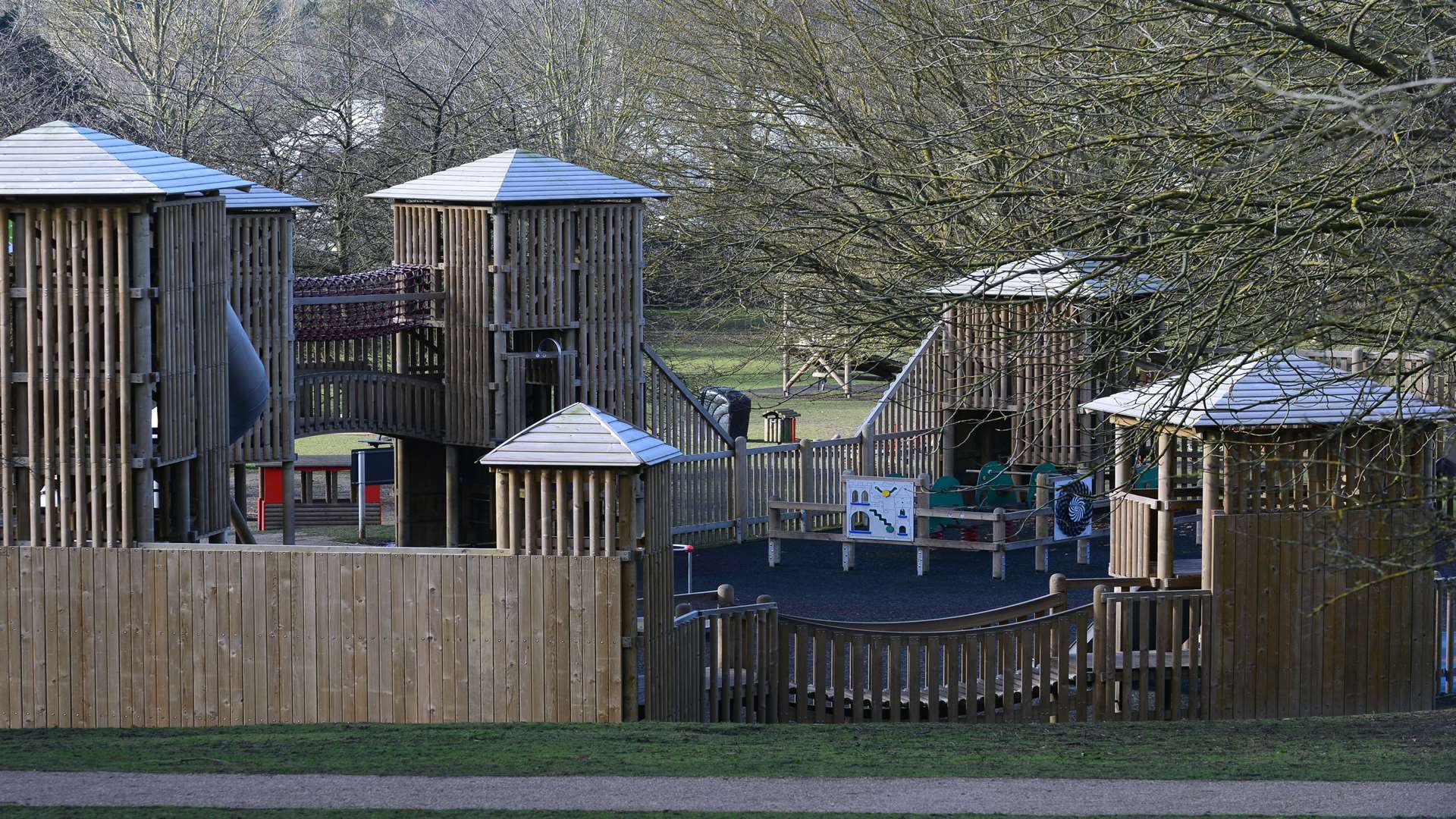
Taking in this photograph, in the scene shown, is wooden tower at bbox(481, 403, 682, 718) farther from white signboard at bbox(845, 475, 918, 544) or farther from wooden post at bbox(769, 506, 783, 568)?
wooden post at bbox(769, 506, 783, 568)

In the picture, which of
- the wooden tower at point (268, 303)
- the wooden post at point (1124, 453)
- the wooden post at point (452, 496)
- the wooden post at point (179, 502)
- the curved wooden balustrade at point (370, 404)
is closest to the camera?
the wooden post at point (1124, 453)

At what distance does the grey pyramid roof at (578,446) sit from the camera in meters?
11.0

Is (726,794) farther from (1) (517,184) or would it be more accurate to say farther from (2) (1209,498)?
(1) (517,184)

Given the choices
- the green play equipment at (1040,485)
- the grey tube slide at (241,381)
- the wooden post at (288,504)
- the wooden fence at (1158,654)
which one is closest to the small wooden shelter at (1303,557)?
the wooden fence at (1158,654)

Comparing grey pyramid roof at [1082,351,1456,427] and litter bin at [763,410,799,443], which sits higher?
grey pyramid roof at [1082,351,1456,427]

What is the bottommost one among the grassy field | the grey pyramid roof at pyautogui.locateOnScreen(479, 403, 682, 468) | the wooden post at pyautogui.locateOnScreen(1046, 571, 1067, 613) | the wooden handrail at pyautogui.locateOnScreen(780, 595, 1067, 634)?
the grassy field

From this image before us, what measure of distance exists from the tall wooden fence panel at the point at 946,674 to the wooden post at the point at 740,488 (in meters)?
8.02

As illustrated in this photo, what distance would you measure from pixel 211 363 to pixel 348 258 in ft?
56.1

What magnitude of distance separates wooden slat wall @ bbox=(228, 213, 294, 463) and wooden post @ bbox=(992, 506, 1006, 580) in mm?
7443

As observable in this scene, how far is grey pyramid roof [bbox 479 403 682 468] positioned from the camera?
1097 cm

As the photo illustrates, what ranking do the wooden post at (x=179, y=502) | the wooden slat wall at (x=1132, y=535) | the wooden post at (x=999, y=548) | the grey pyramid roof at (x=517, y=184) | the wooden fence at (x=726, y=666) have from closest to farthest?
the wooden fence at (x=726, y=666) < the wooden post at (x=179, y=502) < the wooden slat wall at (x=1132, y=535) < the wooden post at (x=999, y=548) < the grey pyramid roof at (x=517, y=184)

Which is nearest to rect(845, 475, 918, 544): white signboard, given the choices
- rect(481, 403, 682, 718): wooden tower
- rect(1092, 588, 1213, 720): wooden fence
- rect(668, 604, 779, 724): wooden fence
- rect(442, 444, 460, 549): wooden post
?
rect(442, 444, 460, 549): wooden post

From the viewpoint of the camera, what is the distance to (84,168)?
12.0 meters

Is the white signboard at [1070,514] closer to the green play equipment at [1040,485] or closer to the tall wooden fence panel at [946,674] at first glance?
the green play equipment at [1040,485]
